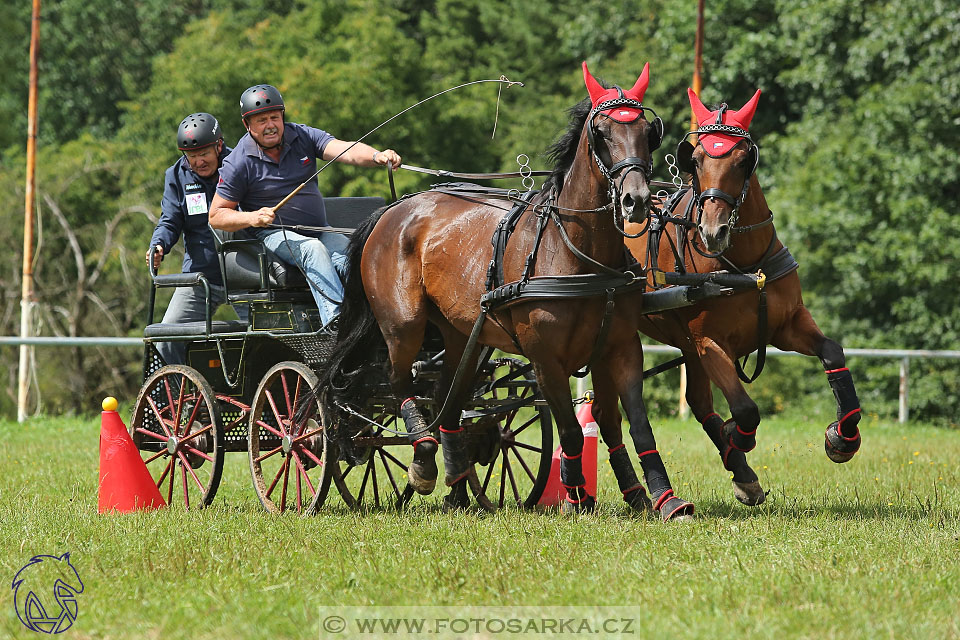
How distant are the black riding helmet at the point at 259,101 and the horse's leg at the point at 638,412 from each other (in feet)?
8.91

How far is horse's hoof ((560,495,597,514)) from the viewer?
6609 millimetres

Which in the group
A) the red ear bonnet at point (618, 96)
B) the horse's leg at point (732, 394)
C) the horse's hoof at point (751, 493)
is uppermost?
the red ear bonnet at point (618, 96)

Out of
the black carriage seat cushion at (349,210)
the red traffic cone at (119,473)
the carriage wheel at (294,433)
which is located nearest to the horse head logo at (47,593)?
the red traffic cone at (119,473)

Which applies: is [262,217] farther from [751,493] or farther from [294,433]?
[751,493]

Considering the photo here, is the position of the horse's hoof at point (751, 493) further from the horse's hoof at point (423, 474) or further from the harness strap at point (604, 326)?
the horse's hoof at point (423, 474)

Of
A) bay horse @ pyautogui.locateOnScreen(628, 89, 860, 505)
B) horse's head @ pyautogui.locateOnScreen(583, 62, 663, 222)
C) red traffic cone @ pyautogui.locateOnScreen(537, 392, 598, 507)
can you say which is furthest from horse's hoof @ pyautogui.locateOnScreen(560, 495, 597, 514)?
horse's head @ pyautogui.locateOnScreen(583, 62, 663, 222)

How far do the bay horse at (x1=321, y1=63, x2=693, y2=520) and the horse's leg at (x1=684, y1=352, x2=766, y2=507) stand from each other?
0.63 m

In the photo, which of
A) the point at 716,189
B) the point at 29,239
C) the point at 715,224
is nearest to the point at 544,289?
the point at 715,224

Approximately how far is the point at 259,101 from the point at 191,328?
1.51 meters

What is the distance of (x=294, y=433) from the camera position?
7.27 meters

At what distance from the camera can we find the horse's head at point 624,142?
5.48m

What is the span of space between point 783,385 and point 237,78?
11777 millimetres

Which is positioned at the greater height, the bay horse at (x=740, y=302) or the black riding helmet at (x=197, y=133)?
the black riding helmet at (x=197, y=133)

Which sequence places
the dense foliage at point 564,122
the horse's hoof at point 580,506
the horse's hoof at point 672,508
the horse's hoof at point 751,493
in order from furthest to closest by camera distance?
the dense foliage at point 564,122 < the horse's hoof at point 751,493 < the horse's hoof at point 580,506 < the horse's hoof at point 672,508
